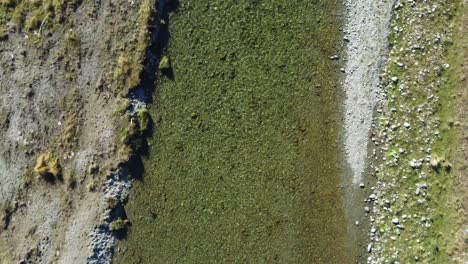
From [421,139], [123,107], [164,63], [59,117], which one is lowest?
[421,139]

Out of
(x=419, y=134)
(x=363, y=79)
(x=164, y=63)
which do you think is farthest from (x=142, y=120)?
(x=419, y=134)

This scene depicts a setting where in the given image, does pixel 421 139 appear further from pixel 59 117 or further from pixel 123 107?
pixel 59 117

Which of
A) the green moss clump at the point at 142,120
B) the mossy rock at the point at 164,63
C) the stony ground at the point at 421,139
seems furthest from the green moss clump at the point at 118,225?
the stony ground at the point at 421,139

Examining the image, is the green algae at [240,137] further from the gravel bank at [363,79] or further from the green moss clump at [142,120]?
the gravel bank at [363,79]

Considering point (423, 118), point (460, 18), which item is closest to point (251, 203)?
point (423, 118)

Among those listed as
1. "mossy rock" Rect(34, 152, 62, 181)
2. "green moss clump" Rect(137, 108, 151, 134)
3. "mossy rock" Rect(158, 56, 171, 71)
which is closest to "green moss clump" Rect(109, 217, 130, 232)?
"mossy rock" Rect(34, 152, 62, 181)

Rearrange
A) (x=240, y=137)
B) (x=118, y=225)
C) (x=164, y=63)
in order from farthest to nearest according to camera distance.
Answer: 1. (x=240, y=137)
2. (x=164, y=63)
3. (x=118, y=225)
